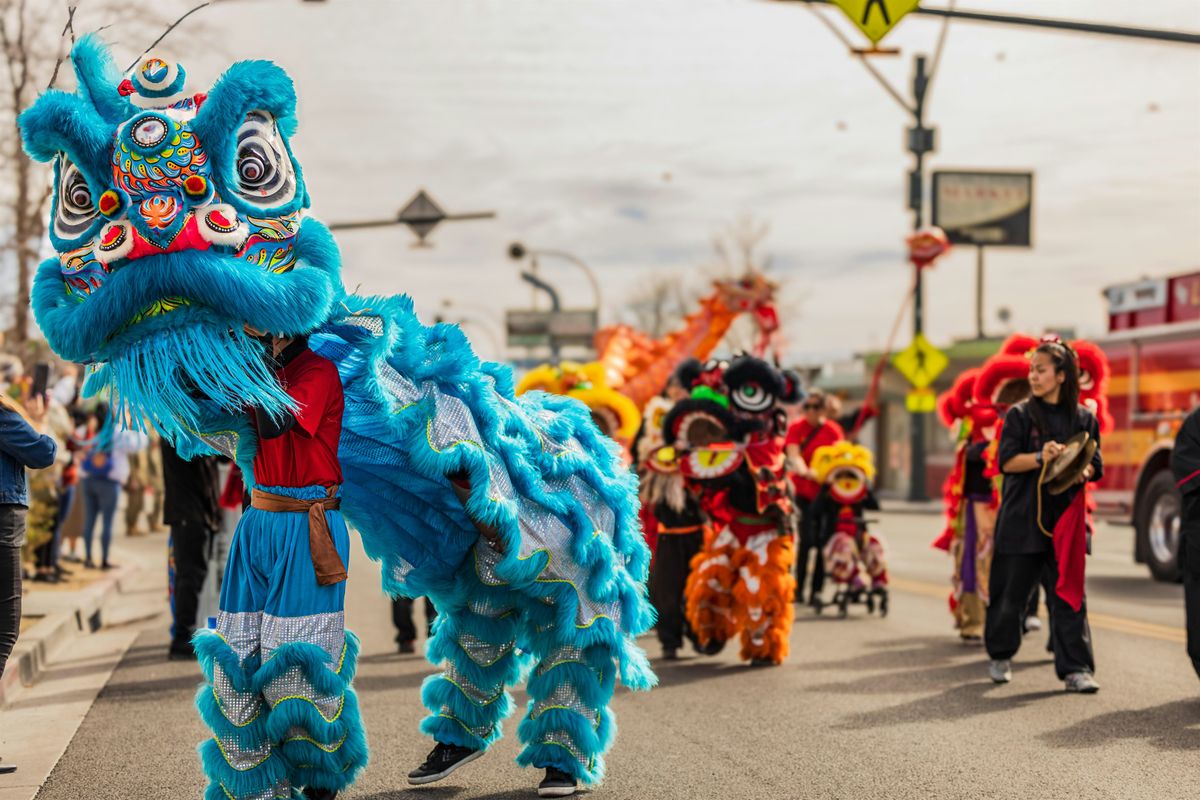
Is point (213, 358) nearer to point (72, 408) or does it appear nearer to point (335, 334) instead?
point (335, 334)

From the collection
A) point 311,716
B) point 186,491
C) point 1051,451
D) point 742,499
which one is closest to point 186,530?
point 186,491

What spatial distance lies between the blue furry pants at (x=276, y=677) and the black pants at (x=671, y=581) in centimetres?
466

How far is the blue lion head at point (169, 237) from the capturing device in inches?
166

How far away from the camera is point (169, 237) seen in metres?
4.21

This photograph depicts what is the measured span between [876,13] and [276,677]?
8604 millimetres

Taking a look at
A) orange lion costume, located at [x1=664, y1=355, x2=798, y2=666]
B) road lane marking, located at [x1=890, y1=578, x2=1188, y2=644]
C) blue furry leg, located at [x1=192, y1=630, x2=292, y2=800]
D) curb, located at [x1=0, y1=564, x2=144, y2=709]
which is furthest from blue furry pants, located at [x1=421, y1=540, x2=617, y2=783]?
road lane marking, located at [x1=890, y1=578, x2=1188, y2=644]

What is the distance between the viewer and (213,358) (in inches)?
167

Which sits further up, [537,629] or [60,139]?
[60,139]

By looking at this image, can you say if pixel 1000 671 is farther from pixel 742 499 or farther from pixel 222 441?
pixel 222 441

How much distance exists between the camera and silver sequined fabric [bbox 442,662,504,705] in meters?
5.59

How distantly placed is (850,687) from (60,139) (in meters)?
5.51

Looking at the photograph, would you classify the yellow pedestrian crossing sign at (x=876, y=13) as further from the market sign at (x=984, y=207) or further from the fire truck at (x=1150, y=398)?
the market sign at (x=984, y=207)

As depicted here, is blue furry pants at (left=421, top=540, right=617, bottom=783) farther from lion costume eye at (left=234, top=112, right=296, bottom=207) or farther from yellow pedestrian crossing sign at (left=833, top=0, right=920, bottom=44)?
yellow pedestrian crossing sign at (left=833, top=0, right=920, bottom=44)

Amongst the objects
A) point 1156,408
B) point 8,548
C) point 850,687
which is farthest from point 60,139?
point 1156,408
